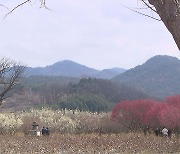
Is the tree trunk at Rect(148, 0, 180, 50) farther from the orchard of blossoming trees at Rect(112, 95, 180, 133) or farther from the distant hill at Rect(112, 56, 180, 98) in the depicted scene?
the distant hill at Rect(112, 56, 180, 98)

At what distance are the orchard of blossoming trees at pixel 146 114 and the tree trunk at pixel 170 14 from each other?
95.3 ft

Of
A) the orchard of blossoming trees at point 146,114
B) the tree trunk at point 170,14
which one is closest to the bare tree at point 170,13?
the tree trunk at point 170,14

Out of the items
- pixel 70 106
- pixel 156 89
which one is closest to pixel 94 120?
pixel 70 106

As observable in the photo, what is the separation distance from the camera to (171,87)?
16962 centimetres

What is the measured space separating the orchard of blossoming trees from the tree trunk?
1143 inches

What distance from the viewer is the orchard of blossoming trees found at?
32.2 meters

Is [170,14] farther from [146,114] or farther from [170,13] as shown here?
[146,114]

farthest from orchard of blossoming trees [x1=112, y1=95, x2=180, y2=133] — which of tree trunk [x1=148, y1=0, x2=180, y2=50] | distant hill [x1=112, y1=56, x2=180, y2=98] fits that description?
distant hill [x1=112, y1=56, x2=180, y2=98]

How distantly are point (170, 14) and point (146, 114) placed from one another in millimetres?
32896

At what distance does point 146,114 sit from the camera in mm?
35344

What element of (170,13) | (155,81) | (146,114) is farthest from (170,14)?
(155,81)

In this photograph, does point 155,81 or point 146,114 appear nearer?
point 146,114

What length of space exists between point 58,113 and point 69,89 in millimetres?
46306

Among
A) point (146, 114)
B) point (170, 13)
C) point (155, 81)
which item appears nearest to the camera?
point (170, 13)
